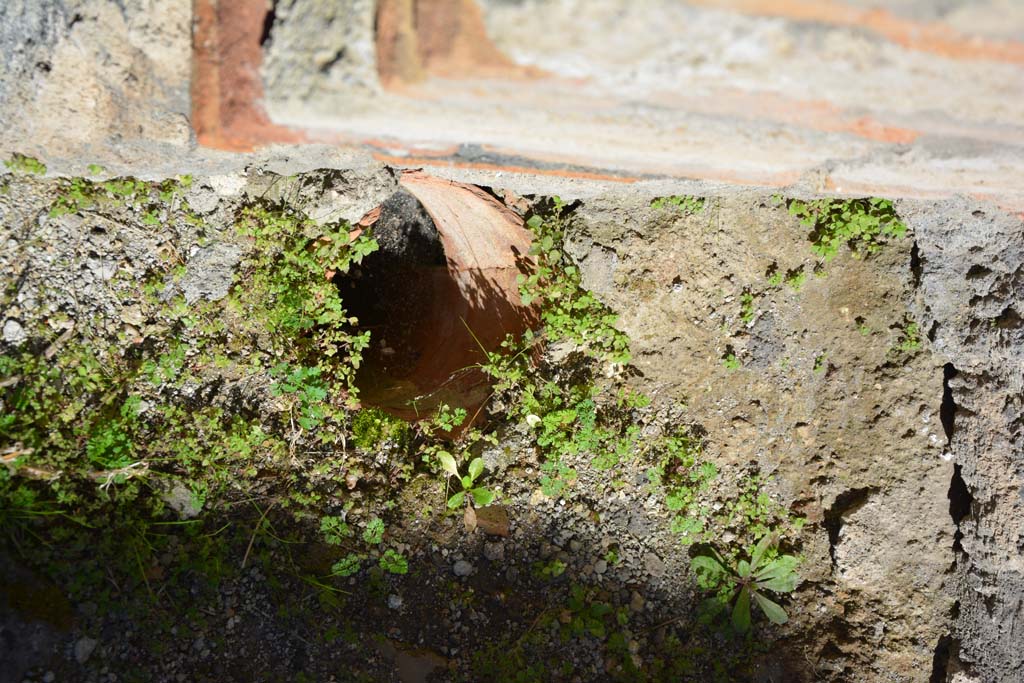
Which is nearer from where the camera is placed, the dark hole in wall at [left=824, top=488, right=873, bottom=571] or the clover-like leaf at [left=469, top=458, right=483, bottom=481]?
the dark hole in wall at [left=824, top=488, right=873, bottom=571]

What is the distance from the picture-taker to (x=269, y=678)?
104 inches

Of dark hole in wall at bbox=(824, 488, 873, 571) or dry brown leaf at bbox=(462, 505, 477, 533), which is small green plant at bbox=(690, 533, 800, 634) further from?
dry brown leaf at bbox=(462, 505, 477, 533)

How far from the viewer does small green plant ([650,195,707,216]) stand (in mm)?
2822

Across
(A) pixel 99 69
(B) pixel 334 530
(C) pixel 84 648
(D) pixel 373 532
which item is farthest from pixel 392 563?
(A) pixel 99 69

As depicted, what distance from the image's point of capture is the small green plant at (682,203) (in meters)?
2.82

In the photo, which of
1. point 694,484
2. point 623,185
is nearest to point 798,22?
point 623,185

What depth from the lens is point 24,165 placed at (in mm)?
2379

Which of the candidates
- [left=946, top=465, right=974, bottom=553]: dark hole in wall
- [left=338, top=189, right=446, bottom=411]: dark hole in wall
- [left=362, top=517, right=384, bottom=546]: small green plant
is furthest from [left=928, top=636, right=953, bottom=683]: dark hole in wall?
[left=338, top=189, right=446, bottom=411]: dark hole in wall

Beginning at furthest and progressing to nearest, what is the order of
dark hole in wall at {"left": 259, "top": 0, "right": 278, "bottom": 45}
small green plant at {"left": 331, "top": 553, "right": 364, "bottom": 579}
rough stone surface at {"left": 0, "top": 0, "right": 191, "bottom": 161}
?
small green plant at {"left": 331, "top": 553, "right": 364, "bottom": 579} < rough stone surface at {"left": 0, "top": 0, "right": 191, "bottom": 161} < dark hole in wall at {"left": 259, "top": 0, "right": 278, "bottom": 45}

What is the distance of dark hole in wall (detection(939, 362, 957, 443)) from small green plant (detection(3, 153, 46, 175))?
373cm

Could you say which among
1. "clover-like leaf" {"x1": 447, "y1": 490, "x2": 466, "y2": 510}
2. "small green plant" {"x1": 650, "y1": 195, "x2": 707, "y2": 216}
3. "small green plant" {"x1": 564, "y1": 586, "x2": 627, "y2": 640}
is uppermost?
"small green plant" {"x1": 650, "y1": 195, "x2": 707, "y2": 216}

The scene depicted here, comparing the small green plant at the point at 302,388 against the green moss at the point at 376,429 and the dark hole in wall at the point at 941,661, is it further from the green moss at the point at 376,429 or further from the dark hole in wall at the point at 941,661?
the dark hole in wall at the point at 941,661

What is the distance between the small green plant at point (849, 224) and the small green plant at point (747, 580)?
4.47 ft

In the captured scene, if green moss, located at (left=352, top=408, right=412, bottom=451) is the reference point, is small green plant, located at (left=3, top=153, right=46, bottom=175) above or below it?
above
